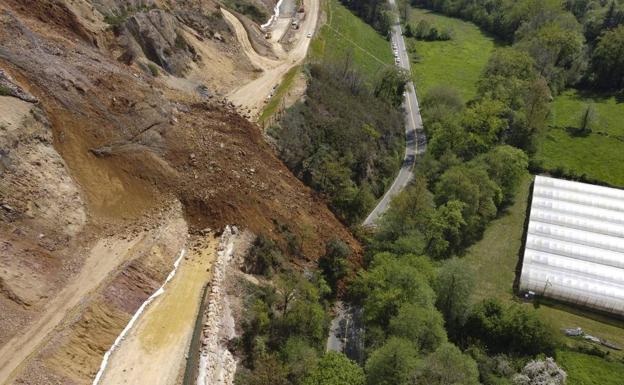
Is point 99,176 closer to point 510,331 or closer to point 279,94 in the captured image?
point 279,94

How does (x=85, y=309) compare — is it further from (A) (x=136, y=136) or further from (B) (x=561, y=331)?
(B) (x=561, y=331)

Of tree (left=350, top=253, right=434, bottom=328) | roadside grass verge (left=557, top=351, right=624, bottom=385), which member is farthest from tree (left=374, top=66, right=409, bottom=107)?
roadside grass verge (left=557, top=351, right=624, bottom=385)

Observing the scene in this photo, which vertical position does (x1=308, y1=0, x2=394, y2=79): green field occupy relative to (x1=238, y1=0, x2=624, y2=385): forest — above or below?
above

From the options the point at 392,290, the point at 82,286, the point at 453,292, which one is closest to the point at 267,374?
the point at 392,290

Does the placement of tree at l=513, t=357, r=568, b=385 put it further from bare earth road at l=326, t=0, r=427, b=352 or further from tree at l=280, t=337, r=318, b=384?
tree at l=280, t=337, r=318, b=384

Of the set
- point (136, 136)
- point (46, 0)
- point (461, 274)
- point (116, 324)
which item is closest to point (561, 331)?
point (461, 274)

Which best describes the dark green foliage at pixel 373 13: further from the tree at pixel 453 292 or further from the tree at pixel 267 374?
the tree at pixel 267 374

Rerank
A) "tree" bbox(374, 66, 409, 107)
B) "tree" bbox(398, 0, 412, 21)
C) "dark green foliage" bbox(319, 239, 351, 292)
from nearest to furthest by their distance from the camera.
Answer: "dark green foliage" bbox(319, 239, 351, 292), "tree" bbox(374, 66, 409, 107), "tree" bbox(398, 0, 412, 21)

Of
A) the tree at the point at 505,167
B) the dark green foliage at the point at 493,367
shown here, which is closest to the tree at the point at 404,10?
the tree at the point at 505,167
